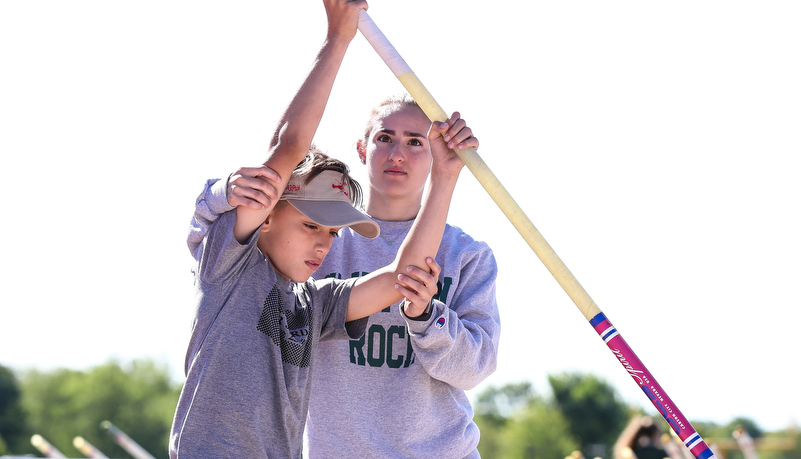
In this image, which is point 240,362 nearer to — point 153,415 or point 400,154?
point 400,154

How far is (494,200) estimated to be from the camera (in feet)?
9.86

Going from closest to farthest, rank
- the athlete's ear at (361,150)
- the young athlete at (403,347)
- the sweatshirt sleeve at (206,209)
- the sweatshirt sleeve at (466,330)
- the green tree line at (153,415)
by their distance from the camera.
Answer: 1. the sweatshirt sleeve at (206,209)
2. the sweatshirt sleeve at (466,330)
3. the young athlete at (403,347)
4. the athlete's ear at (361,150)
5. the green tree line at (153,415)

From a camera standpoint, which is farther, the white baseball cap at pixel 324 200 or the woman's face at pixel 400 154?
the woman's face at pixel 400 154

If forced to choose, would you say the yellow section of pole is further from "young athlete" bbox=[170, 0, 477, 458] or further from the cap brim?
the cap brim

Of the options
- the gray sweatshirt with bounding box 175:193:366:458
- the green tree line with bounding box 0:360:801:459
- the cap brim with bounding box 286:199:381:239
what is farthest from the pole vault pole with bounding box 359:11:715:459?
the green tree line with bounding box 0:360:801:459

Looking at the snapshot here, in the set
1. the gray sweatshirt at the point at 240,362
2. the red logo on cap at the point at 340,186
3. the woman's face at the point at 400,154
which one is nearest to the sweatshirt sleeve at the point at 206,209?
the gray sweatshirt at the point at 240,362

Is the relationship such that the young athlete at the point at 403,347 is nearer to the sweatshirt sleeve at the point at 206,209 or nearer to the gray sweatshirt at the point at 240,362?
the gray sweatshirt at the point at 240,362

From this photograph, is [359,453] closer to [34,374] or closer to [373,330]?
[373,330]

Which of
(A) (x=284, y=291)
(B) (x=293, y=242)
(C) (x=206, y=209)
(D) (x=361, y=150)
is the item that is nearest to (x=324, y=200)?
(B) (x=293, y=242)

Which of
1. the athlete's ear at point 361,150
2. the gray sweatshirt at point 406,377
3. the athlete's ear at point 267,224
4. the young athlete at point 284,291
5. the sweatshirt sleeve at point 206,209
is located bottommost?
the gray sweatshirt at point 406,377

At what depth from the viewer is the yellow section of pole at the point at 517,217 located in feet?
9.72

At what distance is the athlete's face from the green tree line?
36.9 metres

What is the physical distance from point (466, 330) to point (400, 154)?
2.97 feet

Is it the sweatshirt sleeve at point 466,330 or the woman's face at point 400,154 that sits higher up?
the woman's face at point 400,154
